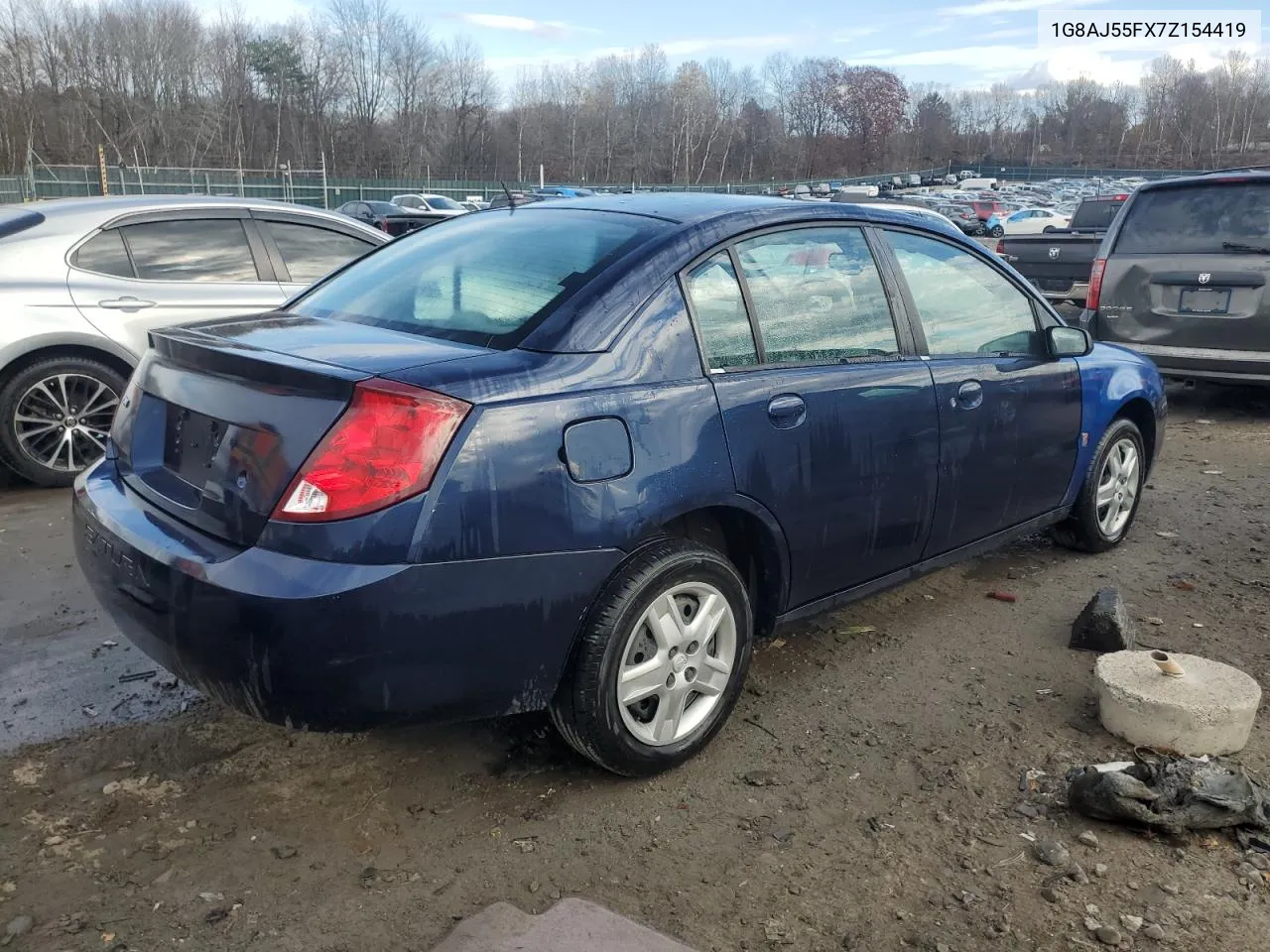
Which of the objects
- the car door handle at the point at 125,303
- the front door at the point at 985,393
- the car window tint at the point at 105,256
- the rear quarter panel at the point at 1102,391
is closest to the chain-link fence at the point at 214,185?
the car window tint at the point at 105,256

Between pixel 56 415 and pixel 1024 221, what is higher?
pixel 1024 221

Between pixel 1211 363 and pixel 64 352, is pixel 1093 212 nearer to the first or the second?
pixel 1211 363

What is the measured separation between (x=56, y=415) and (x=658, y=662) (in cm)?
455

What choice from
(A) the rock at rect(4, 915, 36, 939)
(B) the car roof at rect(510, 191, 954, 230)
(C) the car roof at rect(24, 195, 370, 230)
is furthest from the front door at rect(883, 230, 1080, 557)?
(C) the car roof at rect(24, 195, 370, 230)

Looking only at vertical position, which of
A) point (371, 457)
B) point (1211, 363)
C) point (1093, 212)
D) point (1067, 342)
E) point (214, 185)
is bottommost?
point (1211, 363)

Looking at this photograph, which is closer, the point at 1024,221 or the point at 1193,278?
the point at 1193,278

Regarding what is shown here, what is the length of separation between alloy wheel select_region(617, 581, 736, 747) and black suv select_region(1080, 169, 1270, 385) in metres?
6.34

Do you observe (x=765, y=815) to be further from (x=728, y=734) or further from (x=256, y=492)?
(x=256, y=492)

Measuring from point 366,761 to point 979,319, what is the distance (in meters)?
2.81

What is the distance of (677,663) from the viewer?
297 centimetres

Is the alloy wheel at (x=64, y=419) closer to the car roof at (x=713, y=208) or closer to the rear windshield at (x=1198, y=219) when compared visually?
the car roof at (x=713, y=208)

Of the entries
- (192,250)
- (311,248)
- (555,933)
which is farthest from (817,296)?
(192,250)

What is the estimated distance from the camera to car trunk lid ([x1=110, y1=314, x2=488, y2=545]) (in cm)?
248

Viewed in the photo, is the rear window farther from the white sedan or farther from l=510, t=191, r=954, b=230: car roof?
the white sedan
